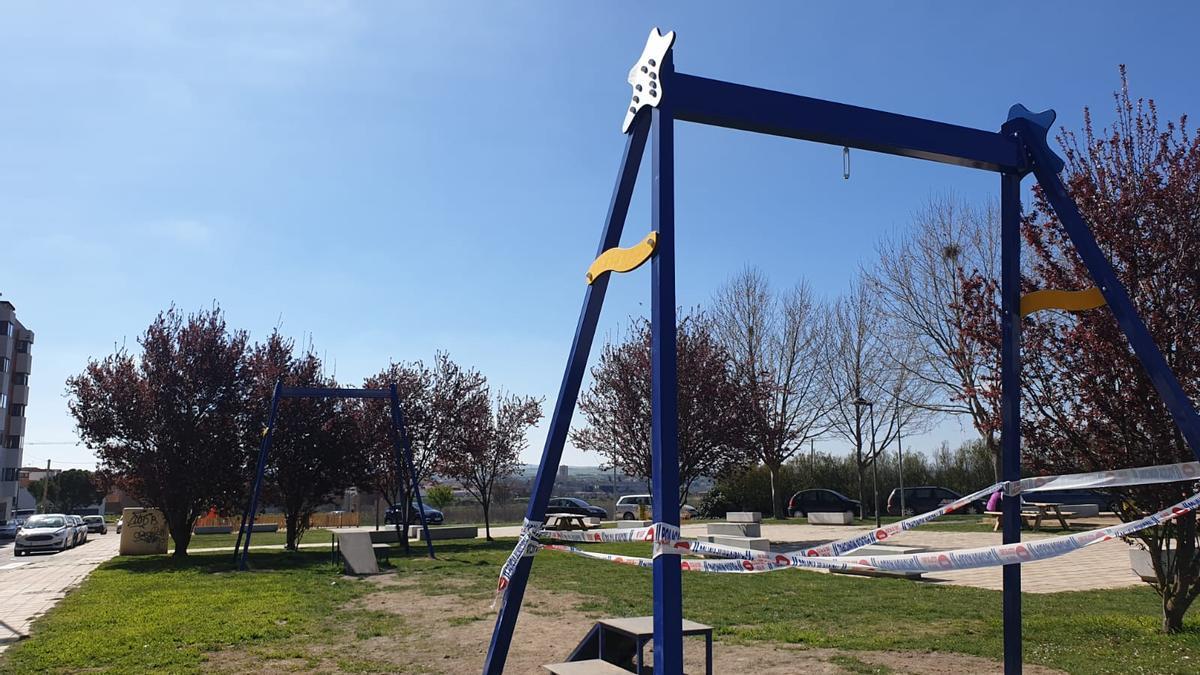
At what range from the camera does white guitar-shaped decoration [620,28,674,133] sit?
439cm

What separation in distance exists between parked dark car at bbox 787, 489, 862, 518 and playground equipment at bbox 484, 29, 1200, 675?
31367 millimetres

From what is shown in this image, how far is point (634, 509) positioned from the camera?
134ft

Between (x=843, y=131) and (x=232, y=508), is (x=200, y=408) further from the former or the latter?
(x=843, y=131)

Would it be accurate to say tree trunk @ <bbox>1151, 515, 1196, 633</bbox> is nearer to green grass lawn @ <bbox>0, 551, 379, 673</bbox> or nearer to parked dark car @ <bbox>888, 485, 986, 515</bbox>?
green grass lawn @ <bbox>0, 551, 379, 673</bbox>

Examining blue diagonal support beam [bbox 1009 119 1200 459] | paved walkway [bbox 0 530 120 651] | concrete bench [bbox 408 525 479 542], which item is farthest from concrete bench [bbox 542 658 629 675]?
concrete bench [bbox 408 525 479 542]

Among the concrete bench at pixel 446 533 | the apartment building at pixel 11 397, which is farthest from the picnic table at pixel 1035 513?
the apartment building at pixel 11 397

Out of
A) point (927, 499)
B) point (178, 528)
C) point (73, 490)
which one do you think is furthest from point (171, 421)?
point (73, 490)

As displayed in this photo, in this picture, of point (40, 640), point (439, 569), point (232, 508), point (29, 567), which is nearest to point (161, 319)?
point (232, 508)

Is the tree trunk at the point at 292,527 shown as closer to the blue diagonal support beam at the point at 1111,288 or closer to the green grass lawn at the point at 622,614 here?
the green grass lawn at the point at 622,614

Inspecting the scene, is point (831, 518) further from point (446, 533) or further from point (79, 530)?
point (79, 530)

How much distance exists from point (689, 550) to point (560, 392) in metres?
1.45

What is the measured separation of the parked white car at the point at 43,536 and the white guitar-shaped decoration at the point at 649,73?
2936cm

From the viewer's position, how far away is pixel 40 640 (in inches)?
352

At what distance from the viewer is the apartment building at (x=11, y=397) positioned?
58312 mm
